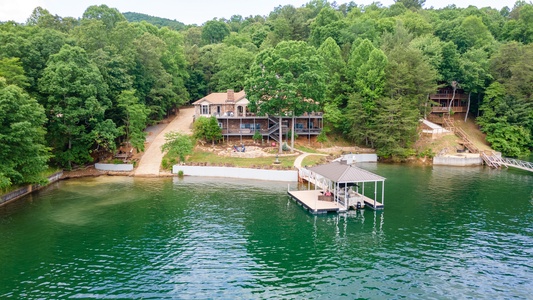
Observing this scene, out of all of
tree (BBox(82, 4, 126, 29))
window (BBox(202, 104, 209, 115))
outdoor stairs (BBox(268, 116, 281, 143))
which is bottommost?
outdoor stairs (BBox(268, 116, 281, 143))

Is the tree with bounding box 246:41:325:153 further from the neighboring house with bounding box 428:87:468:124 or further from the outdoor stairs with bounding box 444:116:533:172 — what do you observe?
the neighboring house with bounding box 428:87:468:124

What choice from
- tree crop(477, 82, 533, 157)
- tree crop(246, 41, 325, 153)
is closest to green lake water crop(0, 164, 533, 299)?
tree crop(246, 41, 325, 153)

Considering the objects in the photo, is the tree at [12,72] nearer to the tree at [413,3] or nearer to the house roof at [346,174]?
the house roof at [346,174]

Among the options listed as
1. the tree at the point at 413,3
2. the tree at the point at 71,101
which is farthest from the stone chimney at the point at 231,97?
the tree at the point at 413,3

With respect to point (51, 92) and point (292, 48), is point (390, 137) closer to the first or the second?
point (292, 48)

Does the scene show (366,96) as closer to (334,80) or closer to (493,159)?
(334,80)

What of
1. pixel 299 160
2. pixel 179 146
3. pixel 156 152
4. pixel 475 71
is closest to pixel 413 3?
pixel 475 71
